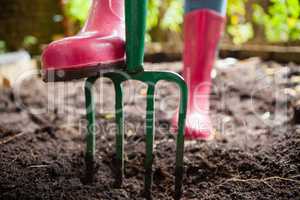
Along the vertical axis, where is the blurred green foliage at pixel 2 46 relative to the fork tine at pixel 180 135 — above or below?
above

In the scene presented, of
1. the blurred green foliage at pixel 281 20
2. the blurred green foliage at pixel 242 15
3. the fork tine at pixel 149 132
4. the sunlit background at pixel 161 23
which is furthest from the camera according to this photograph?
the sunlit background at pixel 161 23

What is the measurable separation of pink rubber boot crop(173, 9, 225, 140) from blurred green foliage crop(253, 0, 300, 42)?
980 millimetres

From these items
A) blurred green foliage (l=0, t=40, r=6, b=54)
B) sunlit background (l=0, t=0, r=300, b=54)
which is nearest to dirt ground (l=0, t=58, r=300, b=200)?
sunlit background (l=0, t=0, r=300, b=54)

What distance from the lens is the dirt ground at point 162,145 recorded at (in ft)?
3.52

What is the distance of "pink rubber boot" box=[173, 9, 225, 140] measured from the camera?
1.45 meters

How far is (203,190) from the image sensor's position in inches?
43.9

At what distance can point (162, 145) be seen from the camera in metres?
1.42

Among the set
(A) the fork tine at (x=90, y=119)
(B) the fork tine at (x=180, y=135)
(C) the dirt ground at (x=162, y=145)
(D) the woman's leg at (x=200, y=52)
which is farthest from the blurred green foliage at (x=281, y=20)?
(A) the fork tine at (x=90, y=119)

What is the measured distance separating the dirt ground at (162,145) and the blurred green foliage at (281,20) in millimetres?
433

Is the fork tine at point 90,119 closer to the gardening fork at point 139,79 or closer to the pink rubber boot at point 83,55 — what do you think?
the gardening fork at point 139,79

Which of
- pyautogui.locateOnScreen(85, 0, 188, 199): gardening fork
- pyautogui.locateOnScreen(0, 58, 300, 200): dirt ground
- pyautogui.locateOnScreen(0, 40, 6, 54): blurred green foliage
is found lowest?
pyautogui.locateOnScreen(0, 58, 300, 200): dirt ground

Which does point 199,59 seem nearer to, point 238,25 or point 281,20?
point 281,20

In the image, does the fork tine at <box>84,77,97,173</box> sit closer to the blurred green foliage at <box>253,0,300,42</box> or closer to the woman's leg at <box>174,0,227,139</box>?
the woman's leg at <box>174,0,227,139</box>

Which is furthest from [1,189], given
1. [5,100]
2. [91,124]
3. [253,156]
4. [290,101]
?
[290,101]
